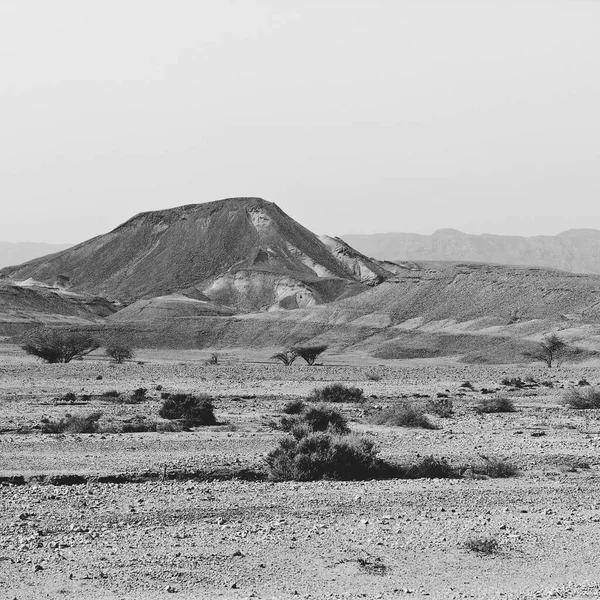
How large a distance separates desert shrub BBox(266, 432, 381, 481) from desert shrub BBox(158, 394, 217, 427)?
25.0 ft

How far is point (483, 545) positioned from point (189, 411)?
582 inches

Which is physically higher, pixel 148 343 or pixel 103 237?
pixel 103 237

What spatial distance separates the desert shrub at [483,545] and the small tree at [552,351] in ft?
185

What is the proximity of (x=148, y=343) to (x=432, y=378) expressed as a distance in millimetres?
49126

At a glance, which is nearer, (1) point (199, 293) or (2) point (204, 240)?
(1) point (199, 293)

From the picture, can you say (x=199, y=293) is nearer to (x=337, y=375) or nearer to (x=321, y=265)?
(x=321, y=265)

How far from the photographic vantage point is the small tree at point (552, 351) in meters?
66.9

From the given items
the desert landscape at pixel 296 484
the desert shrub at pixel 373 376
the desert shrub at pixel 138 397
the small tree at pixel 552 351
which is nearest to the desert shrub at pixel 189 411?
the desert landscape at pixel 296 484

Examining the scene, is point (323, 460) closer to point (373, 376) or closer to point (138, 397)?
point (138, 397)

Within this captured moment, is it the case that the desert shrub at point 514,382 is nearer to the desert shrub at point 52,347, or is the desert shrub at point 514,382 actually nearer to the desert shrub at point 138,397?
the desert shrub at point 138,397

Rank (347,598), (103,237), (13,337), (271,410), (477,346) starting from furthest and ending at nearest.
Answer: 1. (103,237)
2. (13,337)
3. (477,346)
4. (271,410)
5. (347,598)

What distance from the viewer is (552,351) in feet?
223

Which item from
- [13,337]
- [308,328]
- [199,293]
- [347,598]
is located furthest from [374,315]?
[347,598]

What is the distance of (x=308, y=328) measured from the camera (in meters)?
92.4
